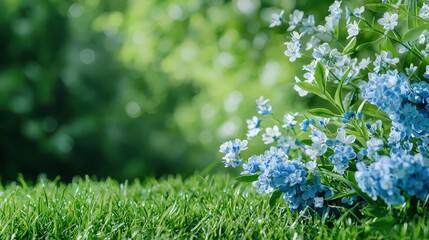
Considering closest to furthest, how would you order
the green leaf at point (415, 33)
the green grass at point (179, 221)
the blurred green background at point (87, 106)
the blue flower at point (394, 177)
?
the blue flower at point (394, 177) → the green grass at point (179, 221) → the green leaf at point (415, 33) → the blurred green background at point (87, 106)

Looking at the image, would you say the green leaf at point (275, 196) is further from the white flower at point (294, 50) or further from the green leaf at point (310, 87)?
the white flower at point (294, 50)

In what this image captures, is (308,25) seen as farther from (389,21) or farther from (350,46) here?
(389,21)

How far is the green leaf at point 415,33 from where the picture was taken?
2.31m

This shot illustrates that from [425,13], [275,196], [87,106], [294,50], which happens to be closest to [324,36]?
[294,50]

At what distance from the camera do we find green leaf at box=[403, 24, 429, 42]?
7.57 ft

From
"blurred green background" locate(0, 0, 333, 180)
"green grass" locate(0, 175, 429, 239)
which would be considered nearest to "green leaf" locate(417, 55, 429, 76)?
→ "green grass" locate(0, 175, 429, 239)

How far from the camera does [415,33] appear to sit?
7.63ft

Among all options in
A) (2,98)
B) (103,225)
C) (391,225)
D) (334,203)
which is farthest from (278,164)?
(2,98)

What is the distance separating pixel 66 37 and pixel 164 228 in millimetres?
9862

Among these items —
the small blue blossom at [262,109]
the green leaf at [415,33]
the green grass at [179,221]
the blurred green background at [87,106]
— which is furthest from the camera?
the blurred green background at [87,106]

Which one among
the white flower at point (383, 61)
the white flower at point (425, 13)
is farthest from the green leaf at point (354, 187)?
the white flower at point (425, 13)

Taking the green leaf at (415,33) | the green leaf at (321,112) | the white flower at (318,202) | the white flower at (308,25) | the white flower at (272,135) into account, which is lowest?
the white flower at (318,202)

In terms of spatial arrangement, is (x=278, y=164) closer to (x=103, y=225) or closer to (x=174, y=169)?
(x=103, y=225)

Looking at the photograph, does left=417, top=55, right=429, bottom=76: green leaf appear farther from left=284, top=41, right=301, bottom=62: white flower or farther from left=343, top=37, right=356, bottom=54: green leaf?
left=284, top=41, right=301, bottom=62: white flower
